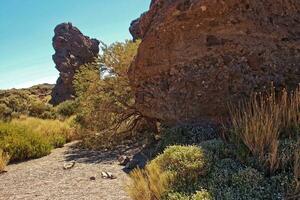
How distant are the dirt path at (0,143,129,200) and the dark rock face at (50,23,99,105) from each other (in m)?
20.5

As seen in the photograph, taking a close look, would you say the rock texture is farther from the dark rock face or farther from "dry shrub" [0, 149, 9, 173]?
the dark rock face

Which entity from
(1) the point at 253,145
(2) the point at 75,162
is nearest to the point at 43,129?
(2) the point at 75,162

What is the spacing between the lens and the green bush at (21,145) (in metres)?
12.2

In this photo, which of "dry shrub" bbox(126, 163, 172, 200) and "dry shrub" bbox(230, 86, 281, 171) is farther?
"dry shrub" bbox(126, 163, 172, 200)

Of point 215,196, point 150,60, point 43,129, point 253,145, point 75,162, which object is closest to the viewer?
point 215,196

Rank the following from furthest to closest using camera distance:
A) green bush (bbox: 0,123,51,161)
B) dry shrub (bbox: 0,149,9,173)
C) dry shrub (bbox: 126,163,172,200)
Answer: green bush (bbox: 0,123,51,161)
dry shrub (bbox: 0,149,9,173)
dry shrub (bbox: 126,163,172,200)

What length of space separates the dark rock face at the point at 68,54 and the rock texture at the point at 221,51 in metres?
24.6

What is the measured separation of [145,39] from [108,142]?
16.6ft

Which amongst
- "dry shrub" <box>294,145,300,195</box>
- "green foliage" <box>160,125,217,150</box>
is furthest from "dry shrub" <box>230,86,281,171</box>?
"green foliage" <box>160,125,217,150</box>

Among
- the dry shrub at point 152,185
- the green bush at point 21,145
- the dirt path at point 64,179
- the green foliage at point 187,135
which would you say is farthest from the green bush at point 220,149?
the green bush at point 21,145

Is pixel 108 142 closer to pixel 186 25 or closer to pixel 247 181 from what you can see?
pixel 186 25

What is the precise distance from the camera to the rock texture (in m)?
7.79

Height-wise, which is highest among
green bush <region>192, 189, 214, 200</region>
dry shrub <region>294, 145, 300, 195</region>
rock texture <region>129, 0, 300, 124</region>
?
rock texture <region>129, 0, 300, 124</region>

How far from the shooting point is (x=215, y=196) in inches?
186
